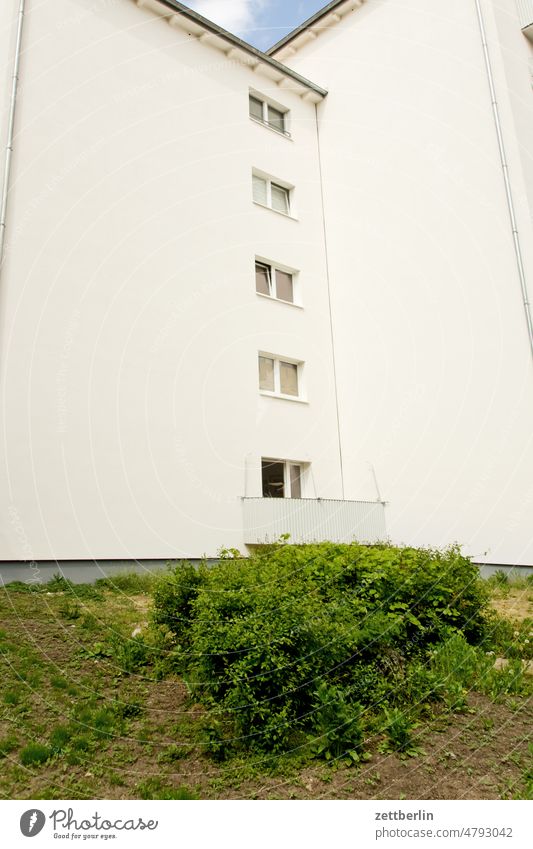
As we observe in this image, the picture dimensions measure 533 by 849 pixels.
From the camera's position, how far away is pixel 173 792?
4711 millimetres

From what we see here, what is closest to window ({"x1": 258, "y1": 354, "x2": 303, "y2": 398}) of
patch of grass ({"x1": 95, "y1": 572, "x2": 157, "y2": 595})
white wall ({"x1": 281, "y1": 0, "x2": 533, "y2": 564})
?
white wall ({"x1": 281, "y1": 0, "x2": 533, "y2": 564})

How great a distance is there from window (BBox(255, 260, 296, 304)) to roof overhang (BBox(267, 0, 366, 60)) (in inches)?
382

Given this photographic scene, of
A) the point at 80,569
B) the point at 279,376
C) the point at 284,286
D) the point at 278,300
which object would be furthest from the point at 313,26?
the point at 80,569

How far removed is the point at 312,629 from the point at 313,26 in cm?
2267

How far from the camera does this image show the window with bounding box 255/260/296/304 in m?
18.0

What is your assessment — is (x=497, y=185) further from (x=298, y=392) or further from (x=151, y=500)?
(x=151, y=500)

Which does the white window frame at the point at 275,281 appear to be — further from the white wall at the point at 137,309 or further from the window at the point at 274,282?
the white wall at the point at 137,309

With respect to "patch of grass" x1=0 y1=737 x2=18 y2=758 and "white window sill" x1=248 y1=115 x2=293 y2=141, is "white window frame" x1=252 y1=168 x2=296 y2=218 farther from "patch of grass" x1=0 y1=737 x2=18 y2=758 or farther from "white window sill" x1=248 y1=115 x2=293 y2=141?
"patch of grass" x1=0 y1=737 x2=18 y2=758

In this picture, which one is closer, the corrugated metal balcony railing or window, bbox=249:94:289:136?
the corrugated metal balcony railing

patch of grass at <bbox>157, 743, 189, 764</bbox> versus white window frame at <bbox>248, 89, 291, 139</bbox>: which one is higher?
white window frame at <bbox>248, 89, 291, 139</bbox>

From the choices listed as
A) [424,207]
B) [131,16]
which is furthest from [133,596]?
[131,16]

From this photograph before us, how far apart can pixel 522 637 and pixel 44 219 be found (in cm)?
1214

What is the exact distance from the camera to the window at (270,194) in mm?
18906

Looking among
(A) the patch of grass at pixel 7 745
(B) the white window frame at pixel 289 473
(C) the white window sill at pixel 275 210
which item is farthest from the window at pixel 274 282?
(A) the patch of grass at pixel 7 745
